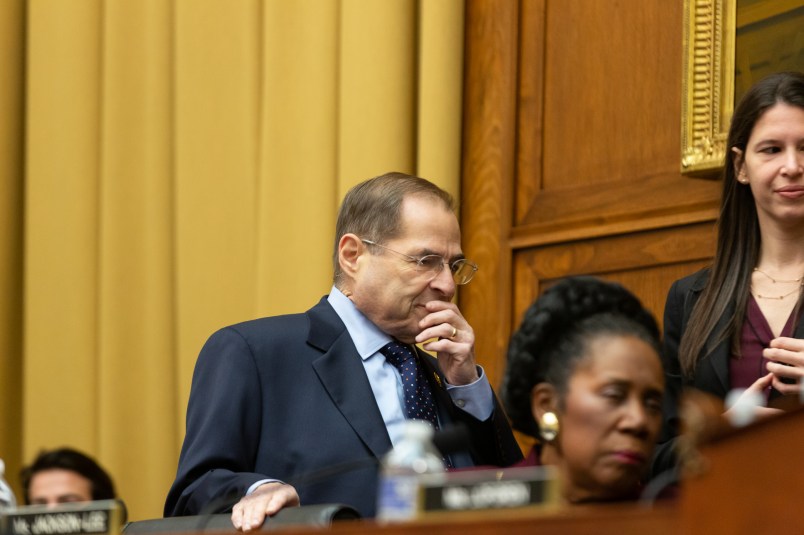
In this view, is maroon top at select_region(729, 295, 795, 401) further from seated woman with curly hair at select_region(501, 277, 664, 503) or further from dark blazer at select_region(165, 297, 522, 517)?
seated woman with curly hair at select_region(501, 277, 664, 503)

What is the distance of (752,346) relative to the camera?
9.94 feet

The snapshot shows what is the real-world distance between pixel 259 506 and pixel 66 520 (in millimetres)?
710

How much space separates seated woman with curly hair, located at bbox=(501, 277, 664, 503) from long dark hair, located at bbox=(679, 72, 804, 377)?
712 mm

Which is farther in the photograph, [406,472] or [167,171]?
[167,171]

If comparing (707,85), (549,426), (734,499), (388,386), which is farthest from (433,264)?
(734,499)

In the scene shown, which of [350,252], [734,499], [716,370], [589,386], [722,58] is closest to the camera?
[734,499]

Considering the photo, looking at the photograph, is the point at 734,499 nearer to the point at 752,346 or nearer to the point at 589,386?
the point at 589,386

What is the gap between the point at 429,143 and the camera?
437 centimetres

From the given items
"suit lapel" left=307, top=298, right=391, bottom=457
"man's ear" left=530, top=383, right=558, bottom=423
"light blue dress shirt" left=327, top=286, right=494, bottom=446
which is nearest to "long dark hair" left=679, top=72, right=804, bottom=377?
"light blue dress shirt" left=327, top=286, right=494, bottom=446

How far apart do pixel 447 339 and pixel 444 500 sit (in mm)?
1609

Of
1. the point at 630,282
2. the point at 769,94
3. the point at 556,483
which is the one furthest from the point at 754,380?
the point at 556,483

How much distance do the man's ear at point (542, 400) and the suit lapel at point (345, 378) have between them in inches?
30.1

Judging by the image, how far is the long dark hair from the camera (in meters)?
3.07

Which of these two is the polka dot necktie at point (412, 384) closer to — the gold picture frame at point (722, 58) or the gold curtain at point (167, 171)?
the gold picture frame at point (722, 58)
